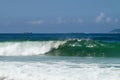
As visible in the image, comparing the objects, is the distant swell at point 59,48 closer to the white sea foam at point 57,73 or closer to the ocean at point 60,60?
the ocean at point 60,60

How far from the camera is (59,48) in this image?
1038 inches

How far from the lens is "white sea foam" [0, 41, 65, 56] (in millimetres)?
25406

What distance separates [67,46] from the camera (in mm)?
26953

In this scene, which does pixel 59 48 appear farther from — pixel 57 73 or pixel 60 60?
pixel 57 73

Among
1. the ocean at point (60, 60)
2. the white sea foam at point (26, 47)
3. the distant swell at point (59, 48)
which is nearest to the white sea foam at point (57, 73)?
the ocean at point (60, 60)

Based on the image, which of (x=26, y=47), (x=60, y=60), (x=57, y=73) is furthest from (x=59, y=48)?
(x=57, y=73)

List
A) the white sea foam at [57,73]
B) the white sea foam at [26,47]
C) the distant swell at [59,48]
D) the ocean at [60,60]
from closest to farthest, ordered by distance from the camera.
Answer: the white sea foam at [57,73] < the ocean at [60,60] < the distant swell at [59,48] < the white sea foam at [26,47]

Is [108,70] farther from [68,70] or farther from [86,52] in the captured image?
[86,52]

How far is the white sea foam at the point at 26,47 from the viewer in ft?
83.4

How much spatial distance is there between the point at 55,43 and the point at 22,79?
51.3 feet

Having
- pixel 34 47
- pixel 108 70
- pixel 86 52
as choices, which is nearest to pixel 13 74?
pixel 108 70

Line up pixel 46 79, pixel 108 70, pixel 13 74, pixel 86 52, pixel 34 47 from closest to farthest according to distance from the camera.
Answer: pixel 46 79 → pixel 13 74 → pixel 108 70 → pixel 86 52 → pixel 34 47

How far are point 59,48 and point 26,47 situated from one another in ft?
7.94

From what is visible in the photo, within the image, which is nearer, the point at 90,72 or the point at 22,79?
the point at 22,79
